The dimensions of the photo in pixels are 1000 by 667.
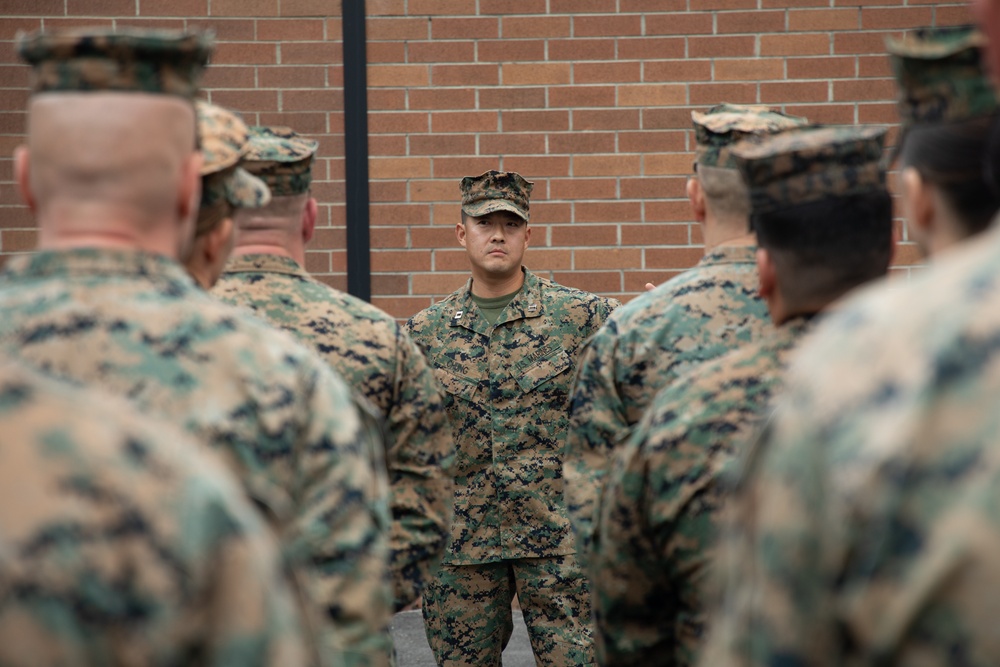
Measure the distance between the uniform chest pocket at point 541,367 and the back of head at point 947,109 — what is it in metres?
3.21

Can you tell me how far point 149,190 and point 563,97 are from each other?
461 cm

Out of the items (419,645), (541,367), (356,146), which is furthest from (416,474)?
(356,146)

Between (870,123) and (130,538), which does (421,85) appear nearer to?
(870,123)

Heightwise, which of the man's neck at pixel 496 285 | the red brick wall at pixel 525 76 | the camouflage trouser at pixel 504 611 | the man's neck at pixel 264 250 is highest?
the red brick wall at pixel 525 76

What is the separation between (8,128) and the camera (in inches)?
247

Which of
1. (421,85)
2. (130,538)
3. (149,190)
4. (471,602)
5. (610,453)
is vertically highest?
(421,85)

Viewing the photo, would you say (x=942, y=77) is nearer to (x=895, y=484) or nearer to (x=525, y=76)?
(x=895, y=484)

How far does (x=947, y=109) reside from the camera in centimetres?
218

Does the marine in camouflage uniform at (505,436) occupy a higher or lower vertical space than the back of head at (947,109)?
lower

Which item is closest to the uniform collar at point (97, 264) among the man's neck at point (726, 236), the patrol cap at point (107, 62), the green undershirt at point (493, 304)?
the patrol cap at point (107, 62)

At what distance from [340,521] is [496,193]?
384 centimetres

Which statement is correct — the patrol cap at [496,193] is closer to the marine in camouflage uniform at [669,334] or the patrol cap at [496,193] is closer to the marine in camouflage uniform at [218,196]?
the marine in camouflage uniform at [669,334]

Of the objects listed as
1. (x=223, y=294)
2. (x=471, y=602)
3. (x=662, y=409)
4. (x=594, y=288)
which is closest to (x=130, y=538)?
(x=662, y=409)

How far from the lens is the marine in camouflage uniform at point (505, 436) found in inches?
201
